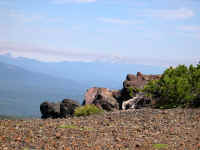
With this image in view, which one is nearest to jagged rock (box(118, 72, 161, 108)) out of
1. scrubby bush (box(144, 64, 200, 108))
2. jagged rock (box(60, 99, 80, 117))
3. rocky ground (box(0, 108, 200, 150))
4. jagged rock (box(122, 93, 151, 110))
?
jagged rock (box(122, 93, 151, 110))

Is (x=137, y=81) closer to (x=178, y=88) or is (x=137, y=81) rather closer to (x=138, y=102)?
(x=138, y=102)

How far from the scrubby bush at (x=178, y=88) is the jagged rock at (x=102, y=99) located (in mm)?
8245

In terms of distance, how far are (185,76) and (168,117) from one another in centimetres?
843

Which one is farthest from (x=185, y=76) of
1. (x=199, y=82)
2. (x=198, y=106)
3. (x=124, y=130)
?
(x=124, y=130)

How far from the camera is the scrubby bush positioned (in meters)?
23.9

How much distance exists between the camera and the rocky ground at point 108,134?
11953 millimetres

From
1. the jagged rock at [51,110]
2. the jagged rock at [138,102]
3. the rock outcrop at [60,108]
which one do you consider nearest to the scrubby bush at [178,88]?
the jagged rock at [138,102]

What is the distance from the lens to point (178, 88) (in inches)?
945

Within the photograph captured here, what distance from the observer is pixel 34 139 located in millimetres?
12344

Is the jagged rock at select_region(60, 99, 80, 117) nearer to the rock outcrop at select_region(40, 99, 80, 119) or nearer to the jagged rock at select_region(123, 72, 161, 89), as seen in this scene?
the rock outcrop at select_region(40, 99, 80, 119)

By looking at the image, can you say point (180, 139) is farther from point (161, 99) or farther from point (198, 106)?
point (161, 99)

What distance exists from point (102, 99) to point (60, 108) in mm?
4726

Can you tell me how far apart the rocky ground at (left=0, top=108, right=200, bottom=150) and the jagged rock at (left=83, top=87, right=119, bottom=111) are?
1676 centimetres

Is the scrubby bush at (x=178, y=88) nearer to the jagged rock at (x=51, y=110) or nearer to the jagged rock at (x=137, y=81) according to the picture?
the jagged rock at (x=137, y=81)
